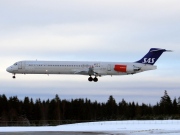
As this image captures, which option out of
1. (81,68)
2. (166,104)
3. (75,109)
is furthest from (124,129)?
(166,104)

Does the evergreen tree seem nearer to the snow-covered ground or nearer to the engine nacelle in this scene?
the engine nacelle

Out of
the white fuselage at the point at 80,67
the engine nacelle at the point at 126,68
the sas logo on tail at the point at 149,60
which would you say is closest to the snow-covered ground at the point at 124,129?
the engine nacelle at the point at 126,68

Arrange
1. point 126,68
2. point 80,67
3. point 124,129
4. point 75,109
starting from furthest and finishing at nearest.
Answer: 1. point 75,109
2. point 80,67
3. point 126,68
4. point 124,129

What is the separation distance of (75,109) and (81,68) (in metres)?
70.8

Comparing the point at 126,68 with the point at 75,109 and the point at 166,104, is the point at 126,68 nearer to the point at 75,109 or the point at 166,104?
the point at 75,109

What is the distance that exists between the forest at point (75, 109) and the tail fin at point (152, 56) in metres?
50.3

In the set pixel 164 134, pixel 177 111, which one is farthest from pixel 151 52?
pixel 177 111

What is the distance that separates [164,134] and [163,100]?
12905 centimetres

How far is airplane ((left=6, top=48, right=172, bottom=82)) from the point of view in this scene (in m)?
76.9

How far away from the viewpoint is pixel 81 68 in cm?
7769

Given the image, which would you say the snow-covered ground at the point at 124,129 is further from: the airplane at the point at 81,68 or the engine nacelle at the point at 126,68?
the airplane at the point at 81,68

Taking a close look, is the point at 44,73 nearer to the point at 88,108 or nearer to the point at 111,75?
the point at 111,75

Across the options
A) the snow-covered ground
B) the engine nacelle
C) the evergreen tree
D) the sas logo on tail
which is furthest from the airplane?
the evergreen tree

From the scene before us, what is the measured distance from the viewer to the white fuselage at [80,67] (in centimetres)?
7688
